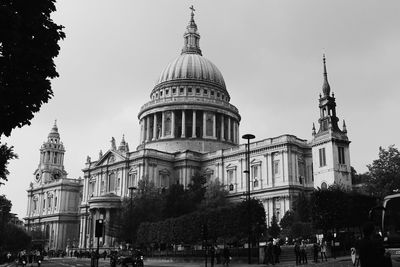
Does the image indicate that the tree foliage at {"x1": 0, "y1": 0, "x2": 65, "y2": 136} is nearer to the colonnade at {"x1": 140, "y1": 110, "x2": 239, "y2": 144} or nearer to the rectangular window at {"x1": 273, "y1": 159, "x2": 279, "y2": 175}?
the rectangular window at {"x1": 273, "y1": 159, "x2": 279, "y2": 175}

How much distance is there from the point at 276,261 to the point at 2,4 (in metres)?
32.7

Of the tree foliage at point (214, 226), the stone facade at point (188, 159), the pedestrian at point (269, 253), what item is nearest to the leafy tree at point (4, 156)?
the pedestrian at point (269, 253)

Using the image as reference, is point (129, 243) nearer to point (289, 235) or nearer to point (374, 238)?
point (289, 235)

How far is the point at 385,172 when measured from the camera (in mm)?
60750

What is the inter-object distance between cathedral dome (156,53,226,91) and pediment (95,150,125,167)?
25.4 m

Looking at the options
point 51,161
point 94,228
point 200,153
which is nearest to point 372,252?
point 94,228

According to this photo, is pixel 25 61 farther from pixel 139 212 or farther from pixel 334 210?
pixel 139 212

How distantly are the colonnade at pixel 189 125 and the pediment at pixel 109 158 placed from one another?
11.9 meters

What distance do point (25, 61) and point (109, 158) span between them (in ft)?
298

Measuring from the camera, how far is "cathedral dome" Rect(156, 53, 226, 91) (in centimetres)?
12131

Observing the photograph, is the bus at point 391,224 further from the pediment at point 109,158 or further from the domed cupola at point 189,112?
the domed cupola at point 189,112

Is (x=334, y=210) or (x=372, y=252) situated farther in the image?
(x=334, y=210)

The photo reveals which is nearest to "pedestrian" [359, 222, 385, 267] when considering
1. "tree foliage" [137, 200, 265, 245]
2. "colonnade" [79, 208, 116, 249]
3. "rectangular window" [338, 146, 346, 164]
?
"tree foliage" [137, 200, 265, 245]

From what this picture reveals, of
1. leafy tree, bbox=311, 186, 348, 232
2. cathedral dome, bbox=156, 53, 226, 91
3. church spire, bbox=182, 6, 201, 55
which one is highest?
church spire, bbox=182, 6, 201, 55
